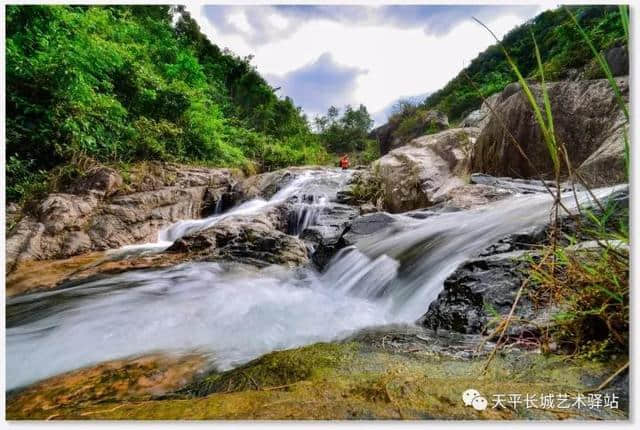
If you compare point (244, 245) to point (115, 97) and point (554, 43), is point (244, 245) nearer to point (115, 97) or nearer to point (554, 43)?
point (115, 97)

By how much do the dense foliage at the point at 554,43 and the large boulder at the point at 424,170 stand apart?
887 millimetres

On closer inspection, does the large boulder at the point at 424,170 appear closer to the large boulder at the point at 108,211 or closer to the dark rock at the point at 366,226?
the dark rock at the point at 366,226

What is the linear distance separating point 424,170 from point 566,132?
1870 millimetres

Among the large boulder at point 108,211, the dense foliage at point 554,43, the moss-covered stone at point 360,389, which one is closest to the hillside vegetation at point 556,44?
the dense foliage at point 554,43

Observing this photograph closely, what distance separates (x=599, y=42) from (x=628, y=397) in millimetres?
2209

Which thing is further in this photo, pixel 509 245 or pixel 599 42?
pixel 599 42

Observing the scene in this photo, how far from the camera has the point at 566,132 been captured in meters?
3.20

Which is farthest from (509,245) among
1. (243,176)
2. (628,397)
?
(243,176)

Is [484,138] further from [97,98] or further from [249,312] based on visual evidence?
[97,98]

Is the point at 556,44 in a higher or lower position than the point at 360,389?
higher

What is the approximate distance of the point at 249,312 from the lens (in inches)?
77.6

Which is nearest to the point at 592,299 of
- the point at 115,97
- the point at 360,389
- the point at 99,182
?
the point at 360,389

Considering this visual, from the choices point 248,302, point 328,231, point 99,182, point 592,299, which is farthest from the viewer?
point 99,182

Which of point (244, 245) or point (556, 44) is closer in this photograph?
point (244, 245)
